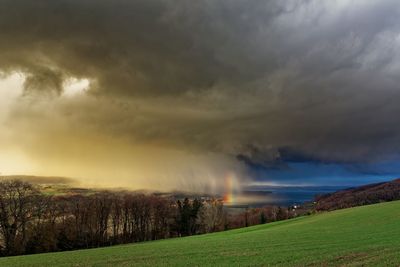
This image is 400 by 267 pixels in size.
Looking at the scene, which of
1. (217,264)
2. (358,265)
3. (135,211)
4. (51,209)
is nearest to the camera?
(358,265)

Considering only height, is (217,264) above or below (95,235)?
above

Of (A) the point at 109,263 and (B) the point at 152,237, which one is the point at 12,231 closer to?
(B) the point at 152,237

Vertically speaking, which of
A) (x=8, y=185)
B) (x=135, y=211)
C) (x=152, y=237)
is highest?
(x=8, y=185)

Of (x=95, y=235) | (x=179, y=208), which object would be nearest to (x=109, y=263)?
(x=95, y=235)

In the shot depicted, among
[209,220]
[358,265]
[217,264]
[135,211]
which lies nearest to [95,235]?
[135,211]

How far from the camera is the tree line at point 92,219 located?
88.5 m

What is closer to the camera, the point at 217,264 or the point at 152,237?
the point at 217,264

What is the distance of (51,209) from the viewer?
10012 cm

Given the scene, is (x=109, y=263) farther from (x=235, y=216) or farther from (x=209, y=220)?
(x=235, y=216)

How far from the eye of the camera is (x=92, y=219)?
373 feet

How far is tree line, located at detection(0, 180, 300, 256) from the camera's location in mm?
88500

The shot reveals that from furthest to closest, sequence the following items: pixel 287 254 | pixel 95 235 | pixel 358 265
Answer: pixel 95 235, pixel 287 254, pixel 358 265

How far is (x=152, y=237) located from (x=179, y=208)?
16854mm

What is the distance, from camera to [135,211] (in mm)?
129000
